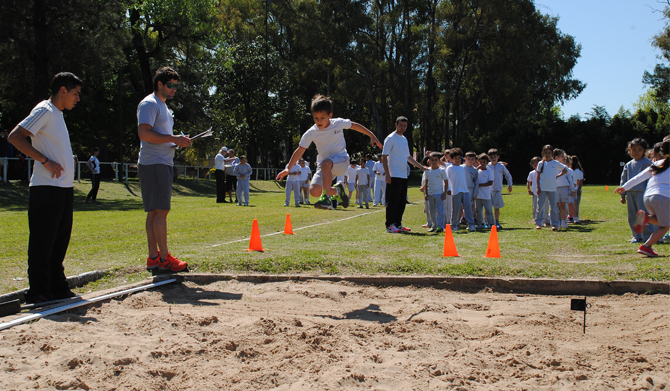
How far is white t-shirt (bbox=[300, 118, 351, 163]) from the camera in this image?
26.9 feet

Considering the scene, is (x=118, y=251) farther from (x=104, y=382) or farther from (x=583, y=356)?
(x=583, y=356)

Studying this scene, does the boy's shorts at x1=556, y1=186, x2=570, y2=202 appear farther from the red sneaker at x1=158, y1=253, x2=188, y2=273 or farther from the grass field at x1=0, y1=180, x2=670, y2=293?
the red sneaker at x1=158, y1=253, x2=188, y2=273

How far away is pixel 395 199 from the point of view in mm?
11727

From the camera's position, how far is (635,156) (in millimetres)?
9977

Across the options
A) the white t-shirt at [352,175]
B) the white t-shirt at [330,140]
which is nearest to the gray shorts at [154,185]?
the white t-shirt at [330,140]

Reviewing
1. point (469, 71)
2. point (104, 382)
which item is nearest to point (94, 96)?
point (469, 71)

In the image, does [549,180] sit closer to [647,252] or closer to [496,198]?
[496,198]

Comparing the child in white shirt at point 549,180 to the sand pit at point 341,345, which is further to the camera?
the child in white shirt at point 549,180

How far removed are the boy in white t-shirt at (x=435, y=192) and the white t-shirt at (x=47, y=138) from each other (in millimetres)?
8671

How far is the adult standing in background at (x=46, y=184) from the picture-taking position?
5238 millimetres

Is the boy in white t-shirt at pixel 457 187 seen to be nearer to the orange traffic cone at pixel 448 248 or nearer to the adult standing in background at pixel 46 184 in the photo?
the orange traffic cone at pixel 448 248

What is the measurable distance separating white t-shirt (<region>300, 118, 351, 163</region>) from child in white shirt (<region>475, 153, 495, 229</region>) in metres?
5.97

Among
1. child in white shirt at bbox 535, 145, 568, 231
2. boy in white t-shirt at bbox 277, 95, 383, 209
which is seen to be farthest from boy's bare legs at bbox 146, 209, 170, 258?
child in white shirt at bbox 535, 145, 568, 231

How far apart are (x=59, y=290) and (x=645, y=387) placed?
5270 millimetres
